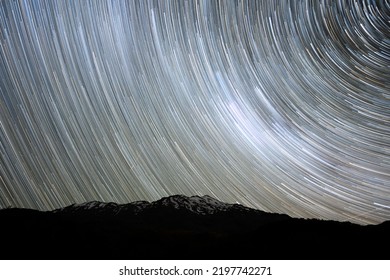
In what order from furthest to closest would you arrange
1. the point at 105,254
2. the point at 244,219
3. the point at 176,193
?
the point at 176,193, the point at 244,219, the point at 105,254

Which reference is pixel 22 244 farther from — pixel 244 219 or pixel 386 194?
pixel 386 194

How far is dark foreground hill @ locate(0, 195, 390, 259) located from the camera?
3127 millimetres

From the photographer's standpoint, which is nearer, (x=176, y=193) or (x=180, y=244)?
(x=180, y=244)

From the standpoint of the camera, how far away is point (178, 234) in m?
3.49

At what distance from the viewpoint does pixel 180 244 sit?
325 cm

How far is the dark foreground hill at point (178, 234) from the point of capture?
10.3 feet

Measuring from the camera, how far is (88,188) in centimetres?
392

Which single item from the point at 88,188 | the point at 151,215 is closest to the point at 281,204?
the point at 151,215
